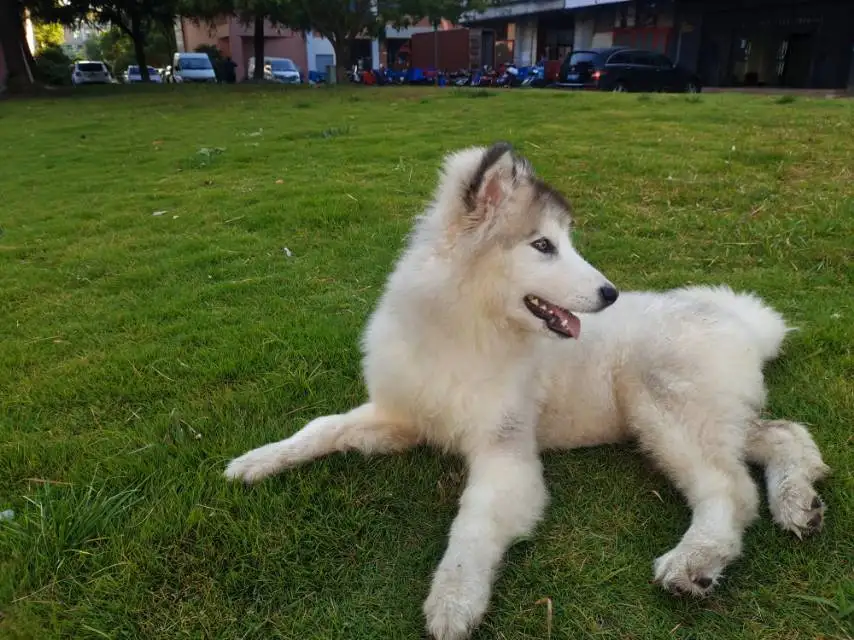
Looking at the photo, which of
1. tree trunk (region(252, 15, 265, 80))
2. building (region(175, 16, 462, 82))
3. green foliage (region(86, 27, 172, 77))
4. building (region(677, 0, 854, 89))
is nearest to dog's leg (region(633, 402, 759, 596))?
building (region(677, 0, 854, 89))

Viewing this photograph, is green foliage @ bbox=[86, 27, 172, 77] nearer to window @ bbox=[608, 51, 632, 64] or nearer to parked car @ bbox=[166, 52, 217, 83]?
parked car @ bbox=[166, 52, 217, 83]

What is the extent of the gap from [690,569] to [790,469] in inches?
28.6

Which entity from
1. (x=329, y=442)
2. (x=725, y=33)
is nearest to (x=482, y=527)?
(x=329, y=442)

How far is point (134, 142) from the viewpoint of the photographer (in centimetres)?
1262

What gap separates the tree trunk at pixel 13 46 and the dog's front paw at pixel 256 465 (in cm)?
2809

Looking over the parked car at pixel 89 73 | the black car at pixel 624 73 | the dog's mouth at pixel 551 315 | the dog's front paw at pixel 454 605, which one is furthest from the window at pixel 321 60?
the dog's front paw at pixel 454 605

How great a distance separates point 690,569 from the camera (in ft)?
6.95

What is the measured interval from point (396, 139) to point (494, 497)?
8891mm

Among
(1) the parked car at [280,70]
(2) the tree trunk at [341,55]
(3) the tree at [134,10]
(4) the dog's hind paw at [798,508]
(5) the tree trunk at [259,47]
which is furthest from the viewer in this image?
(1) the parked car at [280,70]

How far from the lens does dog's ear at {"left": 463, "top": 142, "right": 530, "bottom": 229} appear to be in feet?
7.95

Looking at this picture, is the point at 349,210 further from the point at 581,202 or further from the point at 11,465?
the point at 11,465

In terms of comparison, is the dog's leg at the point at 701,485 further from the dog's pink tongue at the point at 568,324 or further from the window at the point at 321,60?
the window at the point at 321,60

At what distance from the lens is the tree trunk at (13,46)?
23703 mm

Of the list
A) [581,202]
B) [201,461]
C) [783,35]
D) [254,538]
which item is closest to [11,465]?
[201,461]
